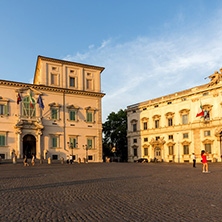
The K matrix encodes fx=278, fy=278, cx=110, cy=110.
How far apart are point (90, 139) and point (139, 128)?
46.4ft

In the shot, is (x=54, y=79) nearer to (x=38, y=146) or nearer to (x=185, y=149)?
(x=38, y=146)

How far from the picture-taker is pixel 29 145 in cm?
4144

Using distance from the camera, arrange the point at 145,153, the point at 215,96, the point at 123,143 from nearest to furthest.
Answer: the point at 215,96 < the point at 145,153 < the point at 123,143

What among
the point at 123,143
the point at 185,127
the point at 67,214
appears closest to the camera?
the point at 67,214

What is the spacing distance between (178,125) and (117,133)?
2123 centimetres

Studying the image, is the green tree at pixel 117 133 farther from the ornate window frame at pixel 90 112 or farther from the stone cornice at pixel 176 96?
the ornate window frame at pixel 90 112

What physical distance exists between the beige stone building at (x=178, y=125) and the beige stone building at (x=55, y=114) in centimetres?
1208

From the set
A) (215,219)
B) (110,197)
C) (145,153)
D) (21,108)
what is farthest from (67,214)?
(145,153)

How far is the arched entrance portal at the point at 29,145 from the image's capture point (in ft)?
134

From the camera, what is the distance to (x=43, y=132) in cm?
4194

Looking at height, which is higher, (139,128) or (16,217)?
(139,128)

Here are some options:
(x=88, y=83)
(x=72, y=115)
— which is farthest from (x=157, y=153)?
(x=88, y=83)

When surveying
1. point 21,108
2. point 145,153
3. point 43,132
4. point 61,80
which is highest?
point 61,80

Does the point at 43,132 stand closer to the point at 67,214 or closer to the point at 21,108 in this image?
the point at 21,108
